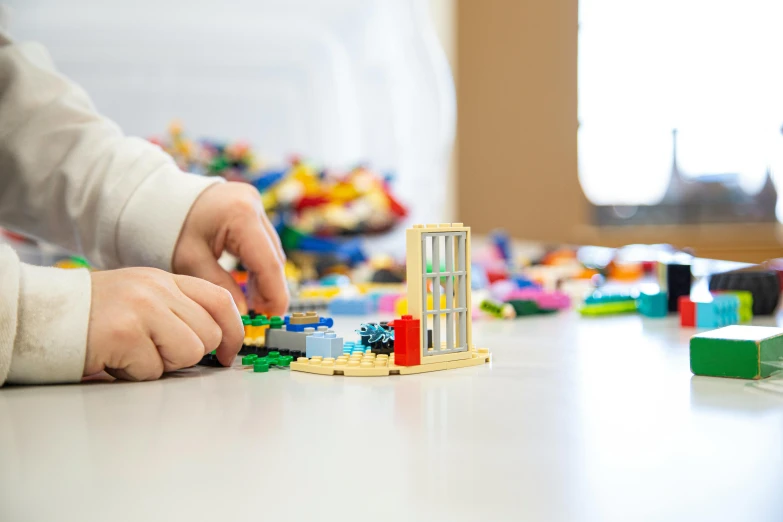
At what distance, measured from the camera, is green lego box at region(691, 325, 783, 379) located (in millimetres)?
522

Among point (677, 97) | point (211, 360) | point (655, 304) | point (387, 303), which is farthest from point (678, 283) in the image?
point (677, 97)

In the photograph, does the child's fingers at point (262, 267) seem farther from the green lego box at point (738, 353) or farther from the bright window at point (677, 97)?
the bright window at point (677, 97)

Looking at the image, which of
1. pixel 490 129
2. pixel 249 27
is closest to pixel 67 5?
pixel 249 27

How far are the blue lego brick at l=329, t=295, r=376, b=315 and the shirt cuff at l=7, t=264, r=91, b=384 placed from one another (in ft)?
1.49

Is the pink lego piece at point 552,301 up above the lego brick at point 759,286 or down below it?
below

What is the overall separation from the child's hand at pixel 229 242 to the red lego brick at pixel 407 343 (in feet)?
0.56

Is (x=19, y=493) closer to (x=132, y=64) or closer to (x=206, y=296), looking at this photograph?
(x=206, y=296)

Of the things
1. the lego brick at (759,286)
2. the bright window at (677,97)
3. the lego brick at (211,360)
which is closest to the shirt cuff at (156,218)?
the lego brick at (211,360)

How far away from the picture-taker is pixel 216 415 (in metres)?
0.43

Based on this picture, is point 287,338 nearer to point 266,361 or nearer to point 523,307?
point 266,361

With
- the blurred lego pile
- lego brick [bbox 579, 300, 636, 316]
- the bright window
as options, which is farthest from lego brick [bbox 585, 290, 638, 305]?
the bright window

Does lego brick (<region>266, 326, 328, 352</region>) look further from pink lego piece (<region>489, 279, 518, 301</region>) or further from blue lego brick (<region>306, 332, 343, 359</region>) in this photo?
Result: pink lego piece (<region>489, 279, 518, 301</region>)

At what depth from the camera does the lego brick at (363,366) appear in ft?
1.79

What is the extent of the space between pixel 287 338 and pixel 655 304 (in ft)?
1.47
